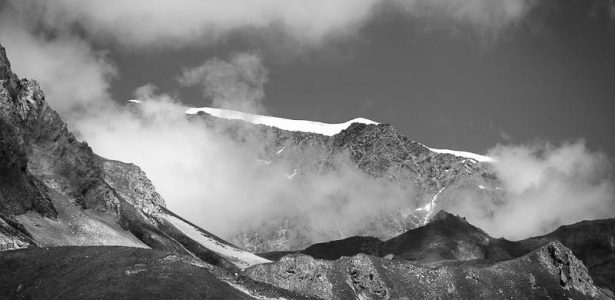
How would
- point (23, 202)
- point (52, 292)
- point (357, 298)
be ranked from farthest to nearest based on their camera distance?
point (357, 298), point (23, 202), point (52, 292)

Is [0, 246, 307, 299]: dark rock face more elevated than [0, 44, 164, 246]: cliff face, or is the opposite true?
[0, 44, 164, 246]: cliff face

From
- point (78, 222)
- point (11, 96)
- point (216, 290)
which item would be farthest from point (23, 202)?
point (216, 290)

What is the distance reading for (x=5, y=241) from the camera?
4321 inches

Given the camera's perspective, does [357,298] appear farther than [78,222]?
Yes

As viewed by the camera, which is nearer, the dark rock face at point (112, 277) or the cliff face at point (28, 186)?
the dark rock face at point (112, 277)

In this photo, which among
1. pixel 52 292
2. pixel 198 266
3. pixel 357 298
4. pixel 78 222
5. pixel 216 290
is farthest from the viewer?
pixel 357 298

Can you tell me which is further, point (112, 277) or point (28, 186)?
point (28, 186)

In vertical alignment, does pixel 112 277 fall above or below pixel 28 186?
below

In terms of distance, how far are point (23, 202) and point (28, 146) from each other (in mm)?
41284

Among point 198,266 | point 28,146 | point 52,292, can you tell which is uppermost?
point 28,146

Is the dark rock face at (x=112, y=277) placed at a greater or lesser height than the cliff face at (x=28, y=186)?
lesser

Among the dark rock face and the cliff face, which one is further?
the cliff face

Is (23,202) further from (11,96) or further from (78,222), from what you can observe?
(11,96)

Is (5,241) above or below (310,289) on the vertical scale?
below
